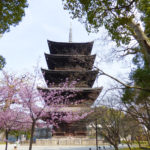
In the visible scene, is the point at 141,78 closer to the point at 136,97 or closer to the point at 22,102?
the point at 136,97

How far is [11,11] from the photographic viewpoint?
541cm

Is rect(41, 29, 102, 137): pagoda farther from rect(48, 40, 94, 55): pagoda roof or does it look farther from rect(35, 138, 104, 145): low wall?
rect(35, 138, 104, 145): low wall

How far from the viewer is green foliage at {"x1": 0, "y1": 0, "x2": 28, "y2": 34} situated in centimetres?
518

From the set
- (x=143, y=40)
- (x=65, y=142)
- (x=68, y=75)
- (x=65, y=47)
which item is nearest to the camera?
(x=143, y=40)

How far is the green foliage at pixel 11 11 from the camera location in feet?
17.0

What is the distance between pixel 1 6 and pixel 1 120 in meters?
7.39

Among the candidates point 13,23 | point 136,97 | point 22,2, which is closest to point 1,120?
point 13,23

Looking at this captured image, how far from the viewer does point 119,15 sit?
219 inches

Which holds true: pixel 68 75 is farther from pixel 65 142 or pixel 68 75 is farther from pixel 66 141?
pixel 65 142

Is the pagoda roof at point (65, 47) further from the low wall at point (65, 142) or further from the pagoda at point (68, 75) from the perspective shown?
the low wall at point (65, 142)

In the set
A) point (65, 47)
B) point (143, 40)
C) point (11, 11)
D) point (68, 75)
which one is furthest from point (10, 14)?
point (65, 47)

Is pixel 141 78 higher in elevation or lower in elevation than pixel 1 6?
lower

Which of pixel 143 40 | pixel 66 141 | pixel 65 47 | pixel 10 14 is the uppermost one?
pixel 65 47

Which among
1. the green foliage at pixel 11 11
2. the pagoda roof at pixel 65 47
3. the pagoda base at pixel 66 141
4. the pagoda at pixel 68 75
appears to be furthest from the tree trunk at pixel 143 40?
the pagoda roof at pixel 65 47
